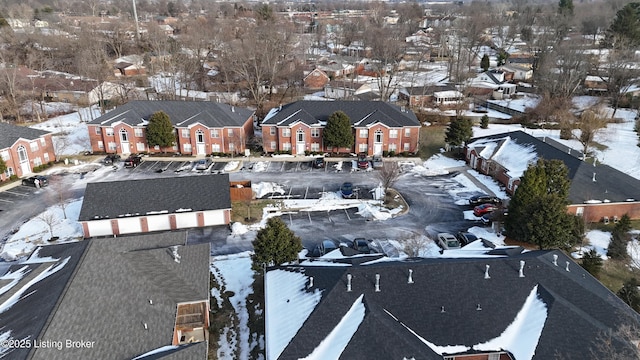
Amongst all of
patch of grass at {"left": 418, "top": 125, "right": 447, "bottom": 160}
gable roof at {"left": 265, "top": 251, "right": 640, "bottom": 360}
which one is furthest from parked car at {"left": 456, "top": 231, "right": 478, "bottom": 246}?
patch of grass at {"left": 418, "top": 125, "right": 447, "bottom": 160}

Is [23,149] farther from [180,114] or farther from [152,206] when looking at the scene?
[152,206]

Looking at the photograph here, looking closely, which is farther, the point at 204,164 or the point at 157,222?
the point at 204,164

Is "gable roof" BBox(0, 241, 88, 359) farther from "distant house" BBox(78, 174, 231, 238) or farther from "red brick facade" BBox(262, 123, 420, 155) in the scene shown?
"red brick facade" BBox(262, 123, 420, 155)

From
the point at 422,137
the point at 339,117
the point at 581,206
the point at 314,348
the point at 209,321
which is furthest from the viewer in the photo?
the point at 422,137

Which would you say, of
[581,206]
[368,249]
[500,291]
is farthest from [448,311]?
[581,206]

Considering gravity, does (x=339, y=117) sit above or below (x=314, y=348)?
above

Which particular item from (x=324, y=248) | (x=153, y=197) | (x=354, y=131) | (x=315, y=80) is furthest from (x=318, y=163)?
(x=315, y=80)

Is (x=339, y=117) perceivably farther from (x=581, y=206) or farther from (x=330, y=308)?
(x=330, y=308)

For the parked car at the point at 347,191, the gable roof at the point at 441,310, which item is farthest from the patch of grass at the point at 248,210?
the gable roof at the point at 441,310
